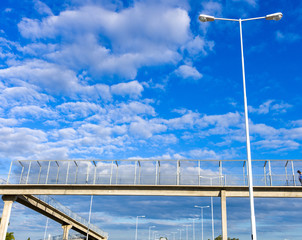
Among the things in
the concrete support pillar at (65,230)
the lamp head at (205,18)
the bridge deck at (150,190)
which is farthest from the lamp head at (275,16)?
the concrete support pillar at (65,230)

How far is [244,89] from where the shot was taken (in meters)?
21.5

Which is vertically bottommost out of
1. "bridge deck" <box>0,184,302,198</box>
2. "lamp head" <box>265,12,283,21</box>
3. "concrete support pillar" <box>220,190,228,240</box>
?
"concrete support pillar" <box>220,190,228,240</box>

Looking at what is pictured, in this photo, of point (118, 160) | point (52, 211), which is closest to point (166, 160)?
point (118, 160)

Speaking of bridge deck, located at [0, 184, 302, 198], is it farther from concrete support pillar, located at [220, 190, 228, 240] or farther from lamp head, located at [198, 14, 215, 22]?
lamp head, located at [198, 14, 215, 22]

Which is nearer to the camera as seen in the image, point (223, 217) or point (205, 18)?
point (205, 18)

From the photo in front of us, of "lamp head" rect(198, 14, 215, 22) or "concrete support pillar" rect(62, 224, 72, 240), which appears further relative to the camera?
"concrete support pillar" rect(62, 224, 72, 240)

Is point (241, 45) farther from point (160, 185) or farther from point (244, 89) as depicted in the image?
point (160, 185)

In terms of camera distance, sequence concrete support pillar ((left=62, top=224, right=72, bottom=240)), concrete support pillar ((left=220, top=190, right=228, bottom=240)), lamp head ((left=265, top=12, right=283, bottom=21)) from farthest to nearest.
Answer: concrete support pillar ((left=62, top=224, right=72, bottom=240))
concrete support pillar ((left=220, top=190, right=228, bottom=240))
lamp head ((left=265, top=12, right=283, bottom=21))

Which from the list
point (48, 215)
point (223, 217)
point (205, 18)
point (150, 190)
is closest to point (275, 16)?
point (205, 18)

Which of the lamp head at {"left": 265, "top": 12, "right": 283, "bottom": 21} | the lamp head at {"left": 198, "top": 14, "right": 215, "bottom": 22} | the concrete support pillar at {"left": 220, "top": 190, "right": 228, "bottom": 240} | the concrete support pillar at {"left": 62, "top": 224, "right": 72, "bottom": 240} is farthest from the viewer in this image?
the concrete support pillar at {"left": 62, "top": 224, "right": 72, "bottom": 240}

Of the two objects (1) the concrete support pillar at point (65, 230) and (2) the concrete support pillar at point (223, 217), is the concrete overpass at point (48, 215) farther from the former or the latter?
(2) the concrete support pillar at point (223, 217)

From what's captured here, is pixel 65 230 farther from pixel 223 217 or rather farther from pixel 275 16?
pixel 275 16

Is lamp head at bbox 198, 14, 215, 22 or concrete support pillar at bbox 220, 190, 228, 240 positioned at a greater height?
lamp head at bbox 198, 14, 215, 22

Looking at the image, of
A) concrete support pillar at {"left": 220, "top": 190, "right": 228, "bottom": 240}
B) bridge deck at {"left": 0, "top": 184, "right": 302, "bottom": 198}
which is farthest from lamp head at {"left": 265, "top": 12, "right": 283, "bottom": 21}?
concrete support pillar at {"left": 220, "top": 190, "right": 228, "bottom": 240}
